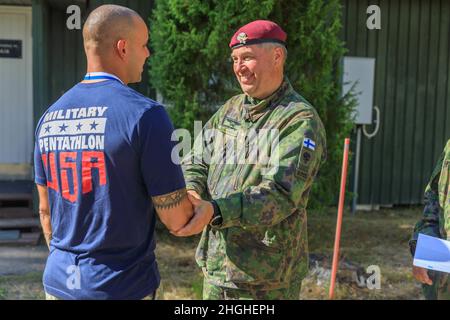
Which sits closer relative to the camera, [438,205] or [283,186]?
[283,186]

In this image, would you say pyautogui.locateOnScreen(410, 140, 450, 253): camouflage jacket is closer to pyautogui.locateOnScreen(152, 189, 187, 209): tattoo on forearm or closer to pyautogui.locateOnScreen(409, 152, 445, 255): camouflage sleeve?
pyautogui.locateOnScreen(409, 152, 445, 255): camouflage sleeve

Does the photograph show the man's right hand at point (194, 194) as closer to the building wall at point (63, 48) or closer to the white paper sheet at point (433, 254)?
the white paper sheet at point (433, 254)

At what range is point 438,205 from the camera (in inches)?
107

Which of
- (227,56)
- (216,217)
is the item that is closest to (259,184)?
(216,217)

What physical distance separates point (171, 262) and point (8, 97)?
139 inches

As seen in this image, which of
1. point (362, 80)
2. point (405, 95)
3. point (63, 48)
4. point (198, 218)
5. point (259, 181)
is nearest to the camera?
point (198, 218)

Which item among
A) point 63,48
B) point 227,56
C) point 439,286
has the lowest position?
point 439,286

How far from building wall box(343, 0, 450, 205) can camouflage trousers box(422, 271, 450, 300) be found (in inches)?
236

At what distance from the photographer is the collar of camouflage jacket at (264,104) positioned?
248 centimetres

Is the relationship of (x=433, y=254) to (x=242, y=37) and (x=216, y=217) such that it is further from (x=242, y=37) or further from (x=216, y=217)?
(x=242, y=37)

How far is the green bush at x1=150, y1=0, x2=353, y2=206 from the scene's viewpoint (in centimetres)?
555

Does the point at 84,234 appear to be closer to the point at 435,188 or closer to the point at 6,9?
the point at 435,188

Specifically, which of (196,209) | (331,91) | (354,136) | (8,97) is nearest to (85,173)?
(196,209)

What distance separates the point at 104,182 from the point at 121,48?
19.5 inches
